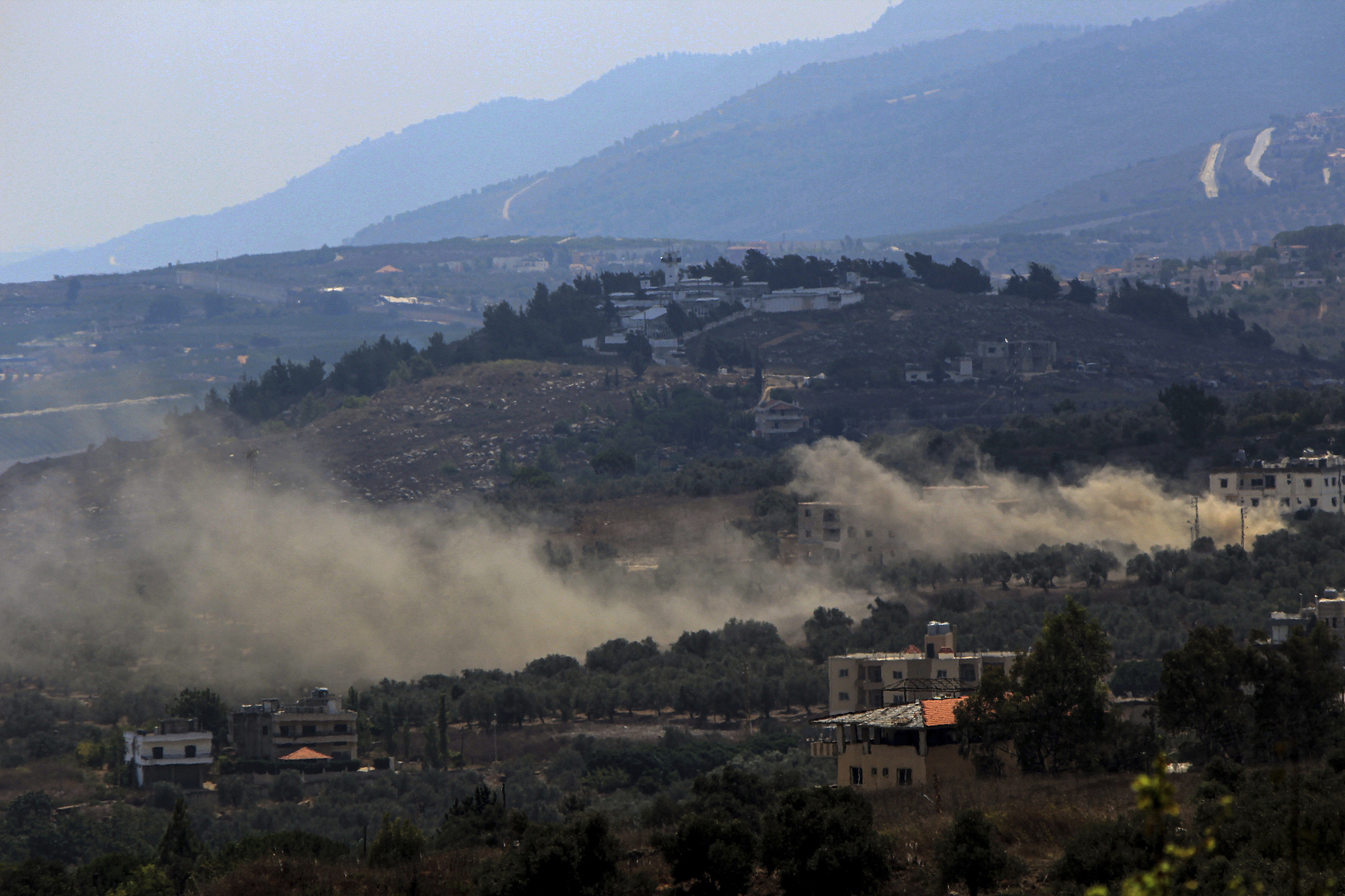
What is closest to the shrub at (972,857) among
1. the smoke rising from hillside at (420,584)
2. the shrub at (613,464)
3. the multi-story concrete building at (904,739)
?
the multi-story concrete building at (904,739)

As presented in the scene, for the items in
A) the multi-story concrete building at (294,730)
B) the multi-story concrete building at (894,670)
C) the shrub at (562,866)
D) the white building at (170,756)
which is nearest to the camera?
the shrub at (562,866)

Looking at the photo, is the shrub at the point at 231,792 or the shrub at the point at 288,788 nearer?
the shrub at the point at 231,792

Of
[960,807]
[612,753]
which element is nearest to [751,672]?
[612,753]

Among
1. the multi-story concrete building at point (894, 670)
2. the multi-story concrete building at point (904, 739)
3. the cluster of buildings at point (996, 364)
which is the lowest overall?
the cluster of buildings at point (996, 364)

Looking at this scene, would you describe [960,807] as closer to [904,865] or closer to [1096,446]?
[904,865]

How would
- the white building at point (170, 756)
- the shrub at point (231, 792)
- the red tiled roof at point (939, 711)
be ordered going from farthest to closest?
the white building at point (170, 756) < the shrub at point (231, 792) < the red tiled roof at point (939, 711)

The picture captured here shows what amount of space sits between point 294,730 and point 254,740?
83.9 inches

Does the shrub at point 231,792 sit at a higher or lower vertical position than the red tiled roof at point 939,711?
lower

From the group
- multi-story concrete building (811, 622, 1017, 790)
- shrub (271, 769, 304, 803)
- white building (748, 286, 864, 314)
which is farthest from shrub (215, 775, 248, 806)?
white building (748, 286, 864, 314)

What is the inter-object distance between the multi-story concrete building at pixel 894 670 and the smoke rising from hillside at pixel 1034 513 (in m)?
35.9

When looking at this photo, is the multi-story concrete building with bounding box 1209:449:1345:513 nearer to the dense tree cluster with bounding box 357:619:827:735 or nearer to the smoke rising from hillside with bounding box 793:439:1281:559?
the smoke rising from hillside with bounding box 793:439:1281:559

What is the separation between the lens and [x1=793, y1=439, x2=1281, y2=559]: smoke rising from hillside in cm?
10462

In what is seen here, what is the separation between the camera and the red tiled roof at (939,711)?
46250 millimetres

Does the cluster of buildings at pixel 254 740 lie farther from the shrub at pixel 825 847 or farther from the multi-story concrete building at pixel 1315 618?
the shrub at pixel 825 847
